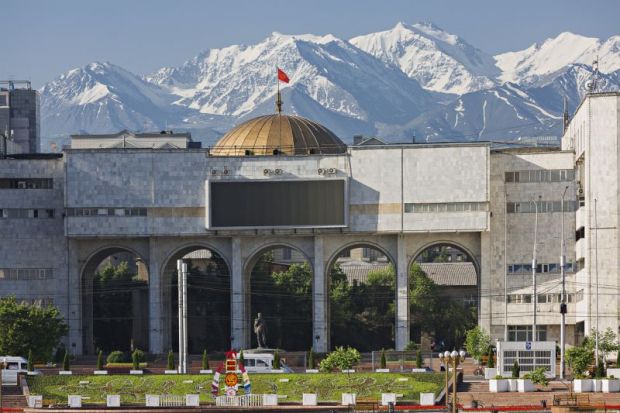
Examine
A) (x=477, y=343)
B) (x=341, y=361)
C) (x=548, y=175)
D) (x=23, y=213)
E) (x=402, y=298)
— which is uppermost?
(x=548, y=175)

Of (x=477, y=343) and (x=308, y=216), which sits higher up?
(x=308, y=216)

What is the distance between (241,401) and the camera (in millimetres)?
105375

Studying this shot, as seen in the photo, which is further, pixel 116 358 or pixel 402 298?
pixel 402 298

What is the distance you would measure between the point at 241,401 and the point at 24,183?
5126 centimetres

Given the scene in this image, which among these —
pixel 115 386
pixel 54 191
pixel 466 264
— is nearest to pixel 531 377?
pixel 115 386

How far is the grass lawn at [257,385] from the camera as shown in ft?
359

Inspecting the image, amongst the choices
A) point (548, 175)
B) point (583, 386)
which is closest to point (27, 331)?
point (548, 175)

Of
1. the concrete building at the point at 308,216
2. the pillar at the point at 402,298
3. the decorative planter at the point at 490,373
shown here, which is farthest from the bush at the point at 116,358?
the decorative planter at the point at 490,373

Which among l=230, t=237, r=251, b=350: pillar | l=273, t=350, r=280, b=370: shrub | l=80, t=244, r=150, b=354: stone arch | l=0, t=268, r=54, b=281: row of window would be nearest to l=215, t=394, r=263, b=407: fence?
l=273, t=350, r=280, b=370: shrub

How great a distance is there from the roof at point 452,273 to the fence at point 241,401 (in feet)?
271

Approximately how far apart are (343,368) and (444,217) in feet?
99.2

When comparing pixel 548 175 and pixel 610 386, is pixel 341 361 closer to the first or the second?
pixel 610 386

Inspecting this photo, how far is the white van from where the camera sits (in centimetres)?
11506

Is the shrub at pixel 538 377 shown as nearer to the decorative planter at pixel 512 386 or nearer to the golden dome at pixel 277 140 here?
the decorative planter at pixel 512 386
